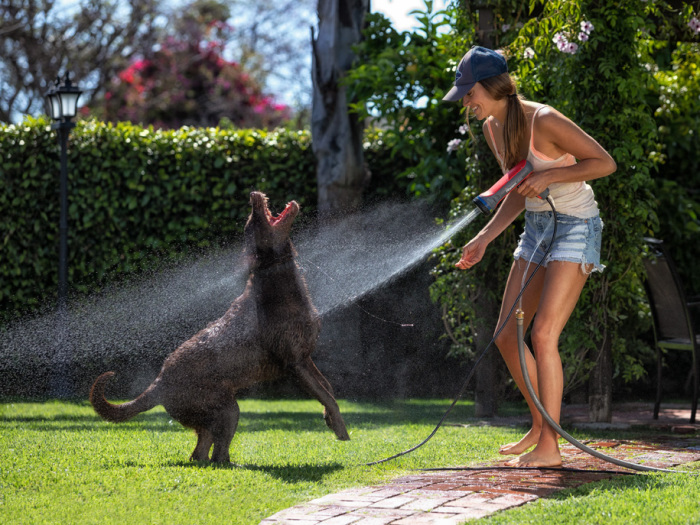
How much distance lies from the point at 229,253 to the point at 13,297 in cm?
202

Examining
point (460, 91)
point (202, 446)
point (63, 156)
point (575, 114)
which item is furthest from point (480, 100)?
point (63, 156)

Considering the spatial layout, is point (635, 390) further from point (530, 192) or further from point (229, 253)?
point (530, 192)

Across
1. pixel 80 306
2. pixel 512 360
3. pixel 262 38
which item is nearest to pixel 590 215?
pixel 512 360

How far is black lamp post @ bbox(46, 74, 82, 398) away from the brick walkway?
4625 mm

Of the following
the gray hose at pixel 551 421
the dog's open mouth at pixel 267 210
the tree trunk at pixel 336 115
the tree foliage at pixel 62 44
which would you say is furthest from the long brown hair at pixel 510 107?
the tree foliage at pixel 62 44

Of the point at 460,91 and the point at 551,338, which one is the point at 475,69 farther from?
the point at 551,338

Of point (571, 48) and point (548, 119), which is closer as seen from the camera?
point (548, 119)

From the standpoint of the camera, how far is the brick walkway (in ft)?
8.91

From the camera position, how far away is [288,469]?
12.0 ft

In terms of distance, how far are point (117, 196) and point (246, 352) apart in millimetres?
4189

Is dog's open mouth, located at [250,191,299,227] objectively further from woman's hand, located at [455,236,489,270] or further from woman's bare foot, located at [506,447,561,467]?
woman's bare foot, located at [506,447,561,467]

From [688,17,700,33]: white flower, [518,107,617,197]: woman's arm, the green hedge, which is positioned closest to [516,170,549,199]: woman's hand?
[518,107,617,197]: woman's arm

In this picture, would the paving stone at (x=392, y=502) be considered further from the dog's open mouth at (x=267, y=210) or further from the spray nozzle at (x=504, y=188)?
the dog's open mouth at (x=267, y=210)

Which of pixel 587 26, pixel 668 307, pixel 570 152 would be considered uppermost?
pixel 587 26
